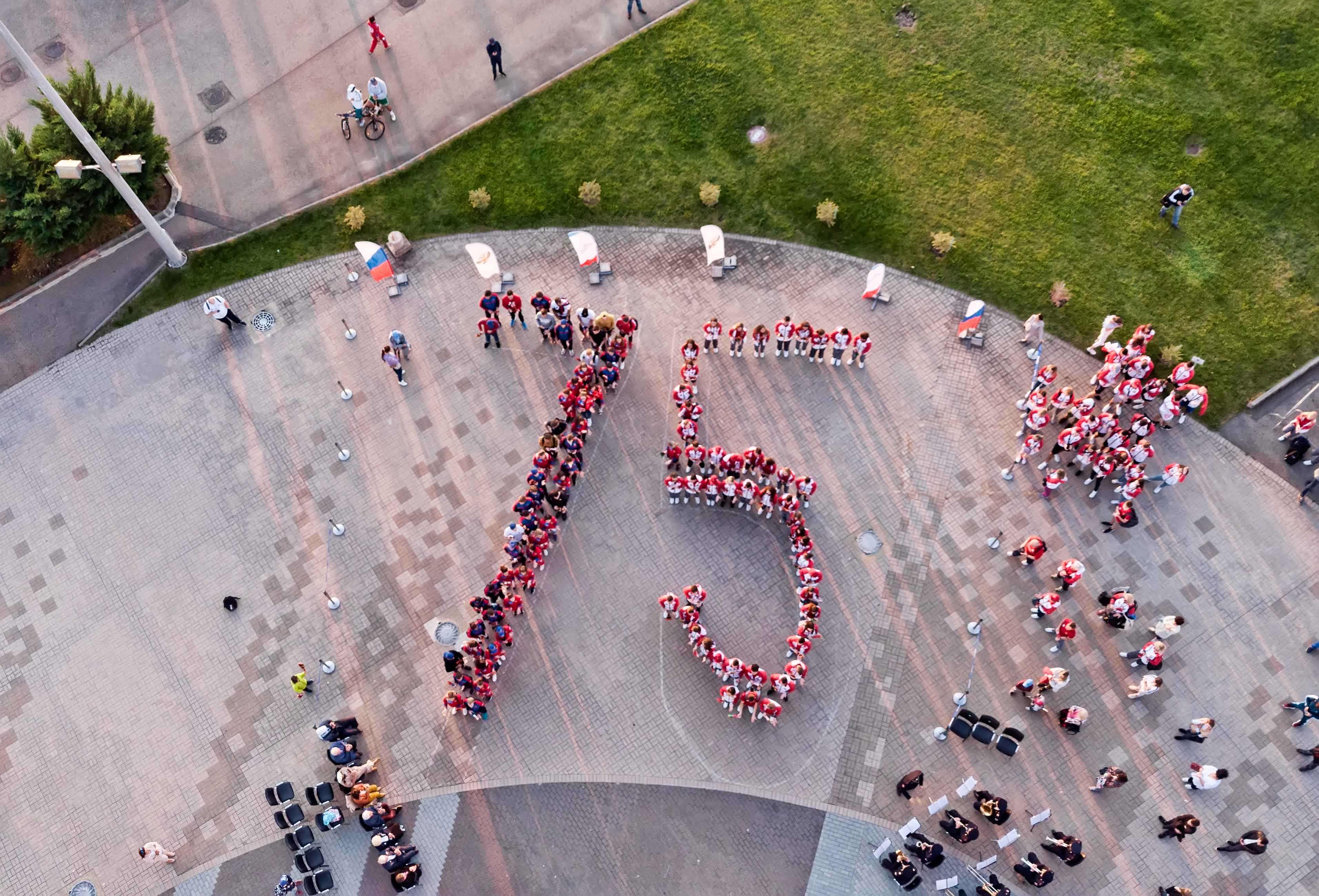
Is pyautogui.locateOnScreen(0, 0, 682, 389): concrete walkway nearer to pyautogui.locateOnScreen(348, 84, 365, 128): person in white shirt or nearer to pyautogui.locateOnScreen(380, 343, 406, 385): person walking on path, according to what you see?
pyautogui.locateOnScreen(348, 84, 365, 128): person in white shirt

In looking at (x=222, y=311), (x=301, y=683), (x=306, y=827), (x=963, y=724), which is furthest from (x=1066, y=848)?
(x=222, y=311)

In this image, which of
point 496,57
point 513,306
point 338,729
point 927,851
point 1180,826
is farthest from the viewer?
point 496,57

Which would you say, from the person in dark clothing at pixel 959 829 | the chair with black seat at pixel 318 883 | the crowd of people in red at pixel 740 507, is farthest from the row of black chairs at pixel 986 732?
the chair with black seat at pixel 318 883

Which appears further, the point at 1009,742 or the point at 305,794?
the point at 305,794

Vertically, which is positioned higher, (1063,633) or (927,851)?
(1063,633)

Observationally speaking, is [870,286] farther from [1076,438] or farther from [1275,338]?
[1275,338]

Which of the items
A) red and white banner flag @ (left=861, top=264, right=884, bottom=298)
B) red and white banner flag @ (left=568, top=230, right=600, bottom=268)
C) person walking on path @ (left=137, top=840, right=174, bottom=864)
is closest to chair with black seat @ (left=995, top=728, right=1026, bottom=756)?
red and white banner flag @ (left=861, top=264, right=884, bottom=298)

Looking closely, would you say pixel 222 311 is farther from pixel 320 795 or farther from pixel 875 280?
pixel 875 280
